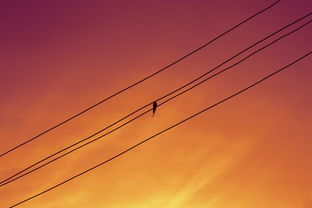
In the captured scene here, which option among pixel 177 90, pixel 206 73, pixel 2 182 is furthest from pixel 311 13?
pixel 2 182

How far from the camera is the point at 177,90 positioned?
1342 cm

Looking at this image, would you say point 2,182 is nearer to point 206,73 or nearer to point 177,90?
point 177,90

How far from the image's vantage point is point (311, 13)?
13.8 m

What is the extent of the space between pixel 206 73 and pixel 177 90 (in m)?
0.99

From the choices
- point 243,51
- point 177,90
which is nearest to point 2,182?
point 177,90

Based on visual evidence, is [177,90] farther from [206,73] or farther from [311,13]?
[311,13]

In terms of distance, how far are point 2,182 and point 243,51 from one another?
28.3 feet

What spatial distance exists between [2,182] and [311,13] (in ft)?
35.7

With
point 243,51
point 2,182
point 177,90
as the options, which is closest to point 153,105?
point 177,90

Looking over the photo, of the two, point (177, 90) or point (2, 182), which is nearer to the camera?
point (177, 90)

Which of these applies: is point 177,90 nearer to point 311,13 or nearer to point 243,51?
point 243,51

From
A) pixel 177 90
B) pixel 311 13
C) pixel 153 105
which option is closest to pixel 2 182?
pixel 153 105

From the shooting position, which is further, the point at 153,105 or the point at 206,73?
the point at 153,105

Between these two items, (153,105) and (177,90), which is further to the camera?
(153,105)
